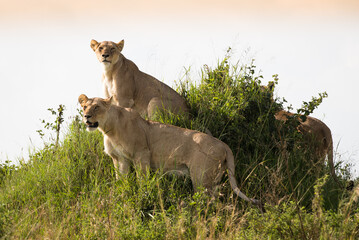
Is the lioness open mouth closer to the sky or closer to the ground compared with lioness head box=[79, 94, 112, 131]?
closer to the ground

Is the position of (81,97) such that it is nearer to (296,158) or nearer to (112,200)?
(112,200)

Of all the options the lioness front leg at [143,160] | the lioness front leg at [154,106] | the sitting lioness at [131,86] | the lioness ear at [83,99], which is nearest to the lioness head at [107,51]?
the sitting lioness at [131,86]

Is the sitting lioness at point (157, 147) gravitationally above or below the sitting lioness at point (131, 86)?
below

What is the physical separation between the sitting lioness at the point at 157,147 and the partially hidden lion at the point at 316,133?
2.44 meters

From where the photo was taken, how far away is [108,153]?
763 centimetres

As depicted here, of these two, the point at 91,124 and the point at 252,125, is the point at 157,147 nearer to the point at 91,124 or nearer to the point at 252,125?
the point at 91,124

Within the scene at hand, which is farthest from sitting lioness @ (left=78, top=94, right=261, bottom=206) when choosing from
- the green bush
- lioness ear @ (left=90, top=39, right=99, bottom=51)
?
lioness ear @ (left=90, top=39, right=99, bottom=51)

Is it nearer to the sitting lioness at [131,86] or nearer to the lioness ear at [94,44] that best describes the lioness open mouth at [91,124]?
the sitting lioness at [131,86]

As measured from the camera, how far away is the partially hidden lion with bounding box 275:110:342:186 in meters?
9.60

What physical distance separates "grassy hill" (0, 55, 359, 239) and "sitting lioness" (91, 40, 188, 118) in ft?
1.08

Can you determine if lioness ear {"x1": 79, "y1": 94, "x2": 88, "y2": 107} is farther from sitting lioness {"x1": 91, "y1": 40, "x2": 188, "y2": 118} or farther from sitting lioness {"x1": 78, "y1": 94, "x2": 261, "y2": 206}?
sitting lioness {"x1": 91, "y1": 40, "x2": 188, "y2": 118}

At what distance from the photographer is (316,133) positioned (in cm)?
985

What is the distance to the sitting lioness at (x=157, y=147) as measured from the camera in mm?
7305

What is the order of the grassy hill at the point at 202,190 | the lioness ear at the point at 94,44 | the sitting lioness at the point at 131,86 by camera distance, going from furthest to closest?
the lioness ear at the point at 94,44 → the sitting lioness at the point at 131,86 → the grassy hill at the point at 202,190
